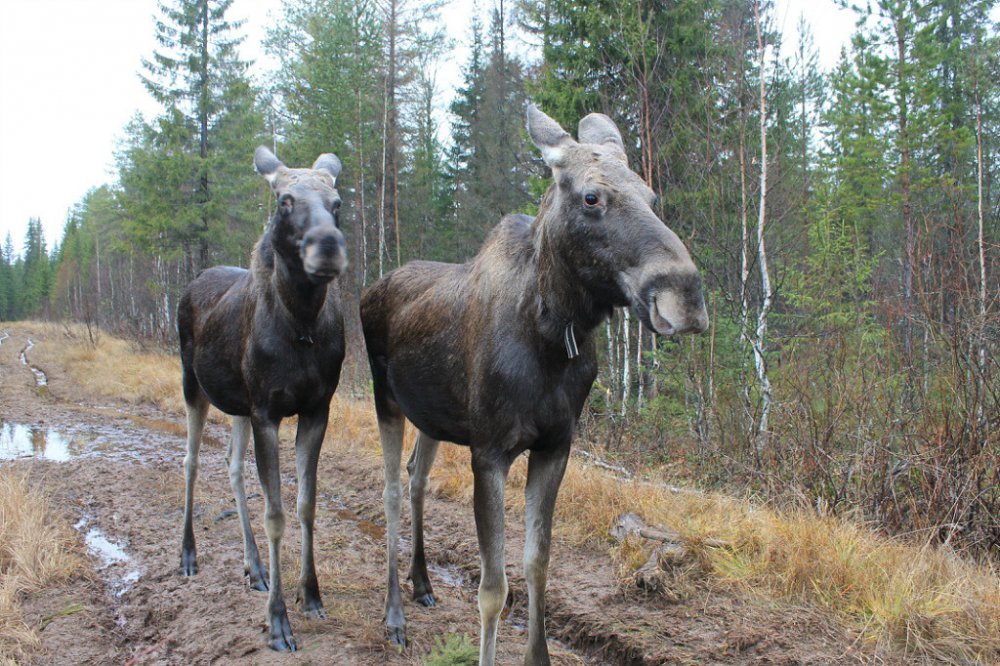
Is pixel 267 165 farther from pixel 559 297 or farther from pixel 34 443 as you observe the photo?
pixel 34 443

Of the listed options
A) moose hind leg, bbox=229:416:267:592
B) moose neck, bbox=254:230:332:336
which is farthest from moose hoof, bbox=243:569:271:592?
moose neck, bbox=254:230:332:336

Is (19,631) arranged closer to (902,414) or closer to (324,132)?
(902,414)

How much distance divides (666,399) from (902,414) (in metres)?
4.26

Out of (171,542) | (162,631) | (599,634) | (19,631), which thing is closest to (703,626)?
(599,634)

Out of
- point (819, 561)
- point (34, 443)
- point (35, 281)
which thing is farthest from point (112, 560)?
point (35, 281)

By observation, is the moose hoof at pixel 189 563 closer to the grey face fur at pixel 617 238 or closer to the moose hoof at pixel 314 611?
the moose hoof at pixel 314 611

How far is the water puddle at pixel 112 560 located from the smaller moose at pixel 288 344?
1.08m

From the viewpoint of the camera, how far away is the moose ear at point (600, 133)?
3.08 metres

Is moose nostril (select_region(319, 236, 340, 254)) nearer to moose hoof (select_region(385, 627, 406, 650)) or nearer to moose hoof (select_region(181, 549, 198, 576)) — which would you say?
moose hoof (select_region(385, 627, 406, 650))

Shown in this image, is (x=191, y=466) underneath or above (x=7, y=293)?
underneath

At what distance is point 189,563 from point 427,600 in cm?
211

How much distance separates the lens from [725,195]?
359 inches

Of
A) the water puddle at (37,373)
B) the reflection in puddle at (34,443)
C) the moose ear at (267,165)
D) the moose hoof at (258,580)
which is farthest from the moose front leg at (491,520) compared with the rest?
the water puddle at (37,373)

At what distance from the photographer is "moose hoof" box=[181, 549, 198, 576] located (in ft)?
16.7
